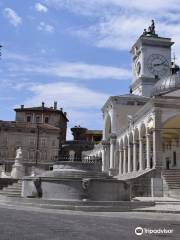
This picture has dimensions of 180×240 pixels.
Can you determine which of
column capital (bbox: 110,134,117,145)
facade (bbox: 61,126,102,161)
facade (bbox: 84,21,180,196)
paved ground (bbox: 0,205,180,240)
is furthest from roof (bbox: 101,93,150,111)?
paved ground (bbox: 0,205,180,240)

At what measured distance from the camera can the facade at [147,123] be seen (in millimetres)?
32000

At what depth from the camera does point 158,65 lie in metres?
61.7

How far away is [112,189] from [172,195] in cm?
938

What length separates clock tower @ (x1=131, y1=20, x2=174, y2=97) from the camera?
60.3 m

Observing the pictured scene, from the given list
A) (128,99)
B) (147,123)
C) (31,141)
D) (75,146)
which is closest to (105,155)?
(128,99)

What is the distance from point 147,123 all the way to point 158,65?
2911 cm

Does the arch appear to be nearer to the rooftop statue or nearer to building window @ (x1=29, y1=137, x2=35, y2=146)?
the rooftop statue

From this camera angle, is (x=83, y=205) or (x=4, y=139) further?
(x=4, y=139)

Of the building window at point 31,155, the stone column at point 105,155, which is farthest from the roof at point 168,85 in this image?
the building window at point 31,155

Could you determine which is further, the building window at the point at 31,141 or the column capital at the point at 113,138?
the building window at the point at 31,141

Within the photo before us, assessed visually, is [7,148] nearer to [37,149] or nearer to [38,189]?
[37,149]

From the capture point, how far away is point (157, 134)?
3206cm

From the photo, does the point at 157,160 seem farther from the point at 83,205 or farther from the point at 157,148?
the point at 83,205

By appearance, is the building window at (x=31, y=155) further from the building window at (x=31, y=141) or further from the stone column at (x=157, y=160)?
the stone column at (x=157, y=160)
